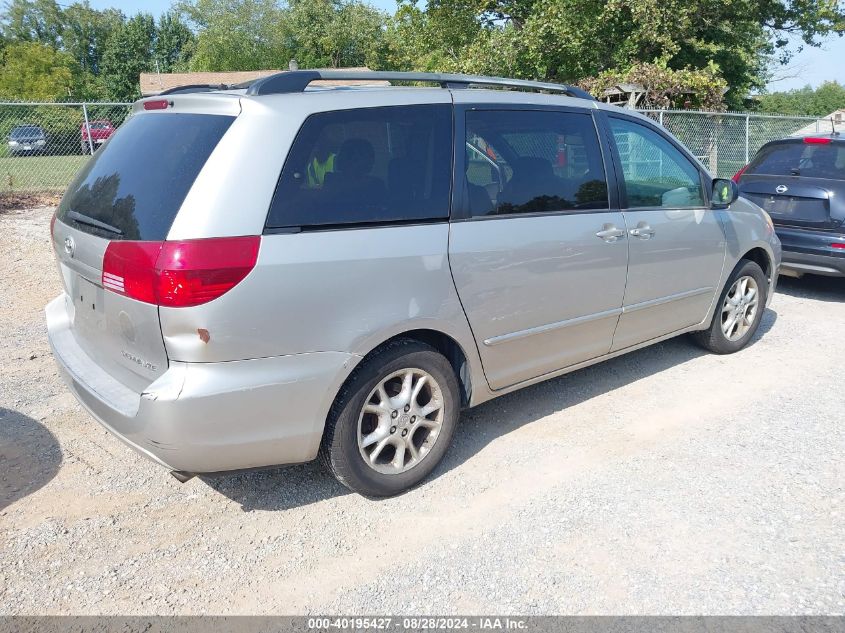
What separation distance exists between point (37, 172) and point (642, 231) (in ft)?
47.5

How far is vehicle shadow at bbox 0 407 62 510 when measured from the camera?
3.43 m

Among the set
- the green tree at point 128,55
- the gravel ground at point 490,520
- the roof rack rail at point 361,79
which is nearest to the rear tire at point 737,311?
the gravel ground at point 490,520

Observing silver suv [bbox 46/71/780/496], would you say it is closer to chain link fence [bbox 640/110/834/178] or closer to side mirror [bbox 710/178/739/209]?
side mirror [bbox 710/178/739/209]

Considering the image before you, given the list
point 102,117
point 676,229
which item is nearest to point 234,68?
point 102,117

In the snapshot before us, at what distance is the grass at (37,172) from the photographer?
13.7m

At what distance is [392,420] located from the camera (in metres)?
3.33

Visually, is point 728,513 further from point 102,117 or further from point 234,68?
point 234,68

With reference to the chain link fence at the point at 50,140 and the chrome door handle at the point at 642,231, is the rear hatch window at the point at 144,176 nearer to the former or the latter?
the chrome door handle at the point at 642,231

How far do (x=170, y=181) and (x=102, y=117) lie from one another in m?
14.9

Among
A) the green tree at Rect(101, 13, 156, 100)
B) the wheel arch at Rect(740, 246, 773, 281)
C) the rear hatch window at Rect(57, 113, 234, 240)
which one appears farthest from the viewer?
the green tree at Rect(101, 13, 156, 100)

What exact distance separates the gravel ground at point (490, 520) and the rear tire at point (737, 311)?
760mm

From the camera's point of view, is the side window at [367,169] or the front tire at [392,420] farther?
the front tire at [392,420]

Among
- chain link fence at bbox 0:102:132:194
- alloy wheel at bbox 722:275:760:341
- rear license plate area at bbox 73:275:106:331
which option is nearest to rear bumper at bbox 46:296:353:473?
rear license plate area at bbox 73:275:106:331

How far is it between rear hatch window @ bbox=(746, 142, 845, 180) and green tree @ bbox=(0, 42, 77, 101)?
49468 mm
